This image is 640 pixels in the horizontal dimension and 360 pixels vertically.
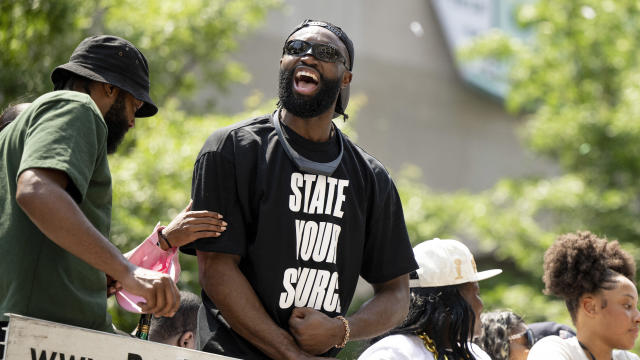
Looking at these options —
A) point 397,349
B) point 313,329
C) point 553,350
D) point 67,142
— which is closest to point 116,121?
point 67,142

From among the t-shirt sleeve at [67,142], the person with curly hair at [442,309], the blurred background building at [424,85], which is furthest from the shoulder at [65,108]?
the blurred background building at [424,85]

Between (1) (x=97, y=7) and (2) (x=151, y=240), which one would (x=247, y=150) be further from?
(1) (x=97, y=7)

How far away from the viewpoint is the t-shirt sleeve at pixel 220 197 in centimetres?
312

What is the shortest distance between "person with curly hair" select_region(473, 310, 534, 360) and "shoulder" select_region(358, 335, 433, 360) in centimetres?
108

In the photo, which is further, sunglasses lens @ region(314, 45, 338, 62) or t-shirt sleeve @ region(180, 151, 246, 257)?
sunglasses lens @ region(314, 45, 338, 62)

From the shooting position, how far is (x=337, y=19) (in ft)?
53.4

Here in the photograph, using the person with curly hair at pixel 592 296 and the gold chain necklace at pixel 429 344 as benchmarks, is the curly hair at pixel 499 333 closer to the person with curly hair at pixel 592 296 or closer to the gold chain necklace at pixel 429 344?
the person with curly hair at pixel 592 296

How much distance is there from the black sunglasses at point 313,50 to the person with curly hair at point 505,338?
7.43 ft

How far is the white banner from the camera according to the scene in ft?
8.08

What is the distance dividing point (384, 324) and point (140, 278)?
42.2 inches

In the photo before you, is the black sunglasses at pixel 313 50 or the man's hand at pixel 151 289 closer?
the man's hand at pixel 151 289

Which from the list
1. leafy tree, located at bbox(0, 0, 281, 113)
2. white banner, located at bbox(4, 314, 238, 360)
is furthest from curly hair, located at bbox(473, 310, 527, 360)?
leafy tree, located at bbox(0, 0, 281, 113)

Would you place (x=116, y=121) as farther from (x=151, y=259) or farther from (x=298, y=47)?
(x=298, y=47)

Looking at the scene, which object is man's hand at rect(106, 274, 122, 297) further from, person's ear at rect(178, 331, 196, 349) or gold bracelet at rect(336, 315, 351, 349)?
person's ear at rect(178, 331, 196, 349)
